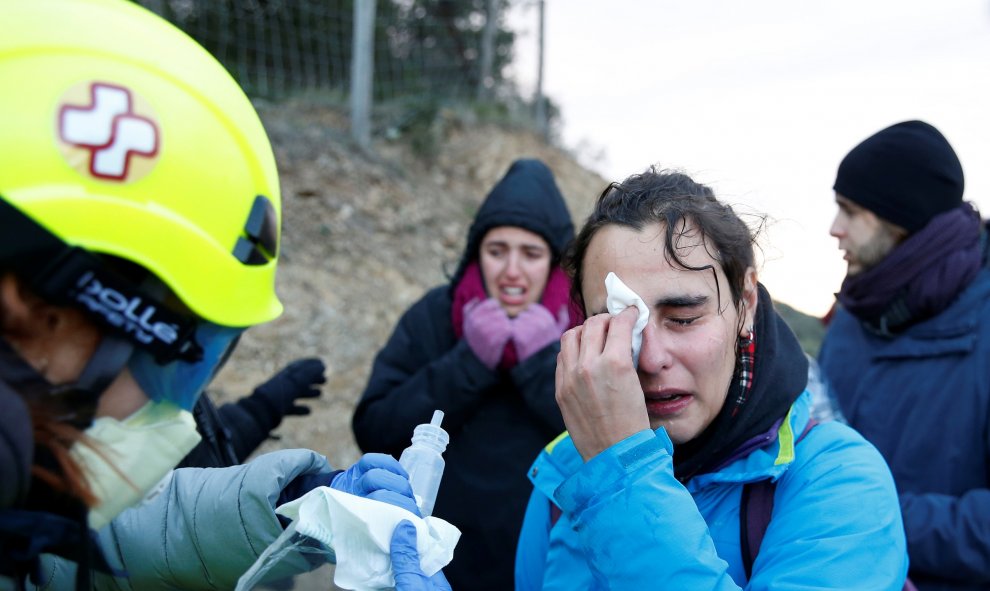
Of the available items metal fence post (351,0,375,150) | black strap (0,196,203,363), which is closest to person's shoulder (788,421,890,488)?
black strap (0,196,203,363)

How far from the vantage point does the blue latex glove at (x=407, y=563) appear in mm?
1398

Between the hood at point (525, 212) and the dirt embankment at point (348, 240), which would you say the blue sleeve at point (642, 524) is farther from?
the dirt embankment at point (348, 240)

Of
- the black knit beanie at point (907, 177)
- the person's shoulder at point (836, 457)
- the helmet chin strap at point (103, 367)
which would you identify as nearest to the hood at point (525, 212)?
the black knit beanie at point (907, 177)

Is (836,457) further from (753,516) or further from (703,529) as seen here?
(703,529)

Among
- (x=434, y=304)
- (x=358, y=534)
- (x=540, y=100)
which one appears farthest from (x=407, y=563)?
(x=540, y=100)

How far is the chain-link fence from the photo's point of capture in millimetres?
7625

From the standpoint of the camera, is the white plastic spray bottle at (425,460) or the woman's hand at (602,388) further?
the white plastic spray bottle at (425,460)

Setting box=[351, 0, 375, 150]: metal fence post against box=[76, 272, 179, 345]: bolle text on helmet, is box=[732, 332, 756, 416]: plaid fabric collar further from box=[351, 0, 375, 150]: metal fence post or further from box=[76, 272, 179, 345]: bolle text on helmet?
box=[351, 0, 375, 150]: metal fence post

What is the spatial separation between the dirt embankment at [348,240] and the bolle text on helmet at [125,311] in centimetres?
401

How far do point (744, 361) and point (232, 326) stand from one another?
1.14 m

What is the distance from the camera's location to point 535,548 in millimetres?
1995

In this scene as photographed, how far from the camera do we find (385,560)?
1.44 metres

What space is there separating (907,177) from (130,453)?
112 inches

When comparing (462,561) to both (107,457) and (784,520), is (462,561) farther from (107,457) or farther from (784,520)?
(107,457)
